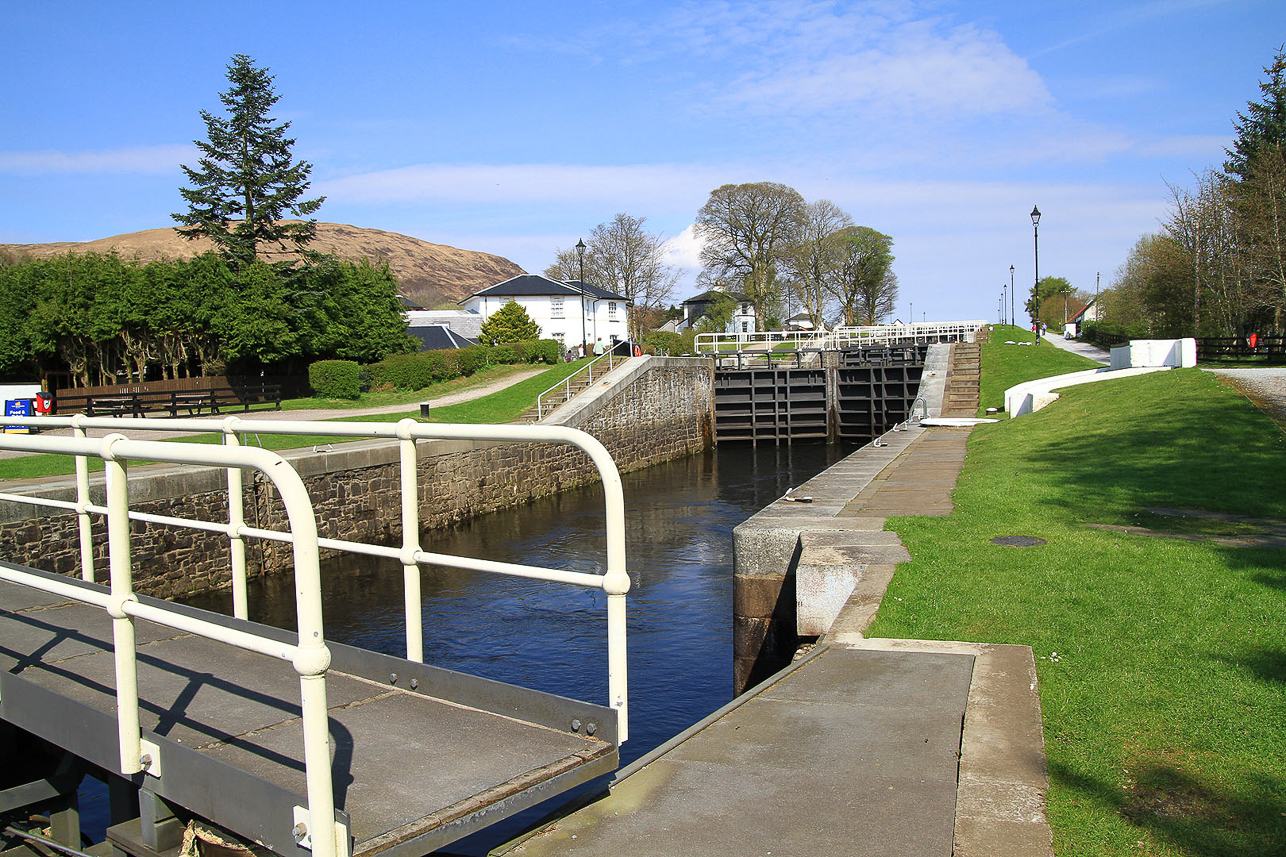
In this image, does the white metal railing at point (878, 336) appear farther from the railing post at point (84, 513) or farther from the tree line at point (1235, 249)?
the railing post at point (84, 513)

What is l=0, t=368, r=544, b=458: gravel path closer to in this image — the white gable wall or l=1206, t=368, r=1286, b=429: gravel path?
l=1206, t=368, r=1286, b=429: gravel path

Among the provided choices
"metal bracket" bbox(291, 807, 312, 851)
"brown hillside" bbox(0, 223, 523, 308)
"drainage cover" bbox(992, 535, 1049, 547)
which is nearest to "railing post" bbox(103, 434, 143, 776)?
"metal bracket" bbox(291, 807, 312, 851)

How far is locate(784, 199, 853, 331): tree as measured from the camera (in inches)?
2771

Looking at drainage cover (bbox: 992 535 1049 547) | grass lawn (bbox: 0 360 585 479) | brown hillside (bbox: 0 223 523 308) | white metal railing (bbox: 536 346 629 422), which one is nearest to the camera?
drainage cover (bbox: 992 535 1049 547)

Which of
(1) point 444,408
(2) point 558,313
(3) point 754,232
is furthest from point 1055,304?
(1) point 444,408

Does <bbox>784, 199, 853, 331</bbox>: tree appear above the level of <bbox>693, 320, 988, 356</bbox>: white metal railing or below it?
above

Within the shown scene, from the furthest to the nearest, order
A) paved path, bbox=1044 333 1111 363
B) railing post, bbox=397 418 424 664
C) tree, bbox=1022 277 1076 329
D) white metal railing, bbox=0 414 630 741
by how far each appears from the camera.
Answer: tree, bbox=1022 277 1076 329
paved path, bbox=1044 333 1111 363
railing post, bbox=397 418 424 664
white metal railing, bbox=0 414 630 741

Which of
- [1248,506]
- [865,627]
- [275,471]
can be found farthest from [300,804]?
[1248,506]

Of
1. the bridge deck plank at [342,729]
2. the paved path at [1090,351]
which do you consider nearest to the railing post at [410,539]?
the bridge deck plank at [342,729]

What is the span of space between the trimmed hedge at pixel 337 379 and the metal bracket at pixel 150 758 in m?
27.0

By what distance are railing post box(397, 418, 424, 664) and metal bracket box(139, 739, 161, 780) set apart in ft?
3.28

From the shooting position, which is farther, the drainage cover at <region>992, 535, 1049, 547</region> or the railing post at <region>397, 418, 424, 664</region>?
the drainage cover at <region>992, 535, 1049, 547</region>

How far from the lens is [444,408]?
1050 inches

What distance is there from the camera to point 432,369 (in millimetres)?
32156
